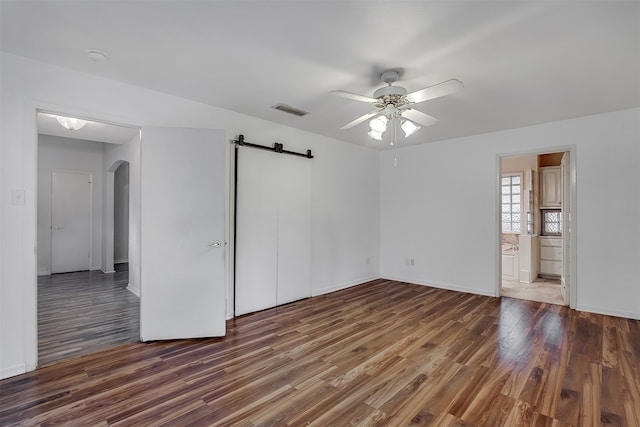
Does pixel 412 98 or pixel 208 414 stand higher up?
pixel 412 98

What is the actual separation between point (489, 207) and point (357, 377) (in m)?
3.62

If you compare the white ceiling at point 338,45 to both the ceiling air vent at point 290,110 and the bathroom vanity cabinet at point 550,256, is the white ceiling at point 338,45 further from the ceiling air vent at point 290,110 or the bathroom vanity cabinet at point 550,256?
the bathroom vanity cabinet at point 550,256

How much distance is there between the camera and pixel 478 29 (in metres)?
2.10

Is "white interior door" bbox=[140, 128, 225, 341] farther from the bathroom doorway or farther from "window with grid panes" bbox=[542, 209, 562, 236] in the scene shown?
"window with grid panes" bbox=[542, 209, 562, 236]

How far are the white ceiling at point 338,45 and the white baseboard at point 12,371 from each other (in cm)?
247

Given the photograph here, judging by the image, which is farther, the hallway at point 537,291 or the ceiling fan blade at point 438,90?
the hallway at point 537,291

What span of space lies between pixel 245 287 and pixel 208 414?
200 cm

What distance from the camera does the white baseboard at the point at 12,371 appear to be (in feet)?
7.87

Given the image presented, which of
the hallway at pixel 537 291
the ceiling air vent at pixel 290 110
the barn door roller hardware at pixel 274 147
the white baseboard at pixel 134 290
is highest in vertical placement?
the ceiling air vent at pixel 290 110

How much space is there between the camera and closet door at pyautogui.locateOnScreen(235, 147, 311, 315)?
3.92 metres

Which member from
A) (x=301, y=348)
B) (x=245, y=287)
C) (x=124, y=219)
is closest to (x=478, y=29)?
(x=301, y=348)

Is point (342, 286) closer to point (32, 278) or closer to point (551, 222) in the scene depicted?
point (32, 278)

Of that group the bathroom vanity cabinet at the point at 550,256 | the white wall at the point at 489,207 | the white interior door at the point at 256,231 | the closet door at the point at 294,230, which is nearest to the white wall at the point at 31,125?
the white interior door at the point at 256,231

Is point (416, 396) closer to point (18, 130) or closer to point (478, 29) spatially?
point (478, 29)
